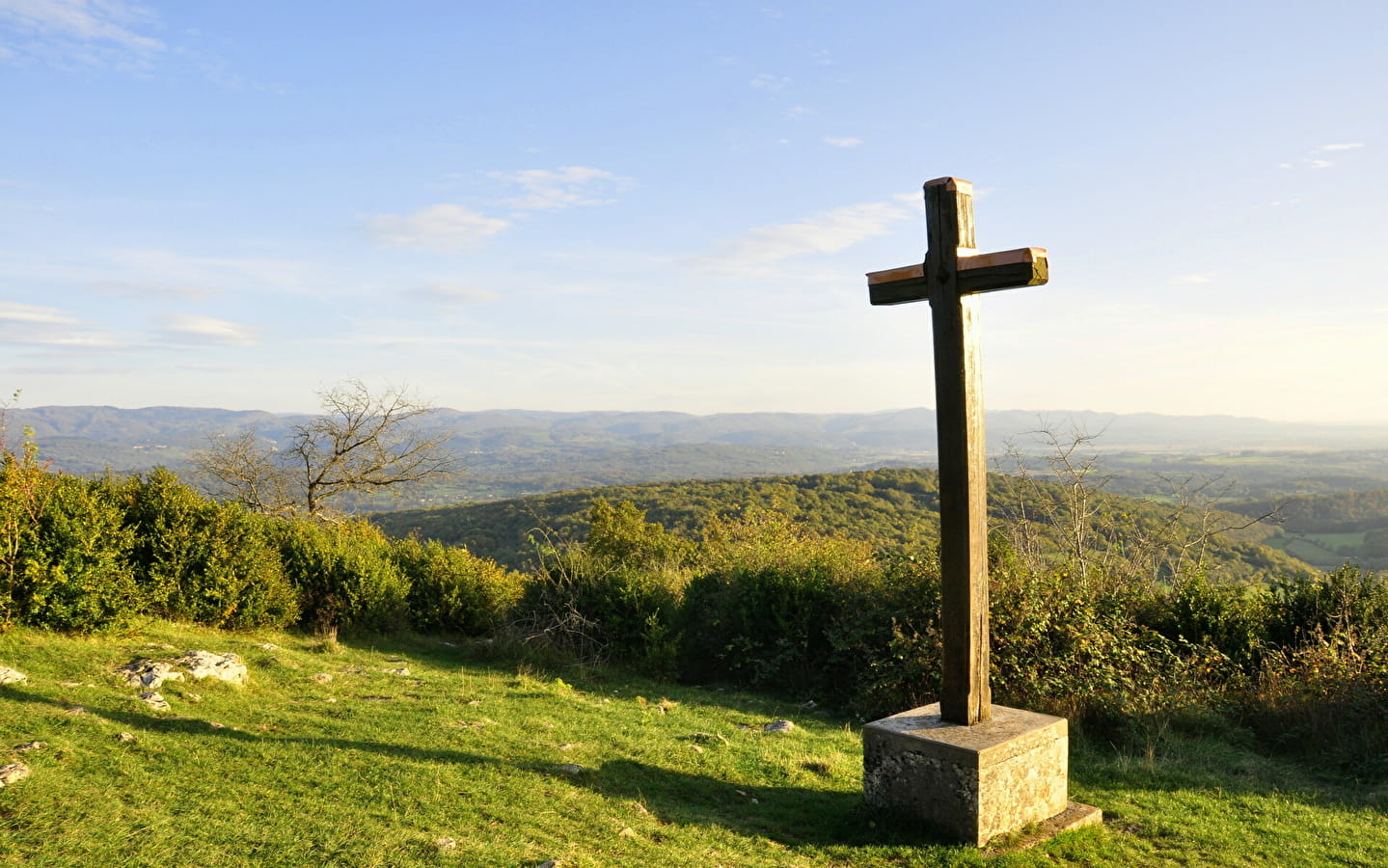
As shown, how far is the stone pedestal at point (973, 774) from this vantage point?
16.3 ft

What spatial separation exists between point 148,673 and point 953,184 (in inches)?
321

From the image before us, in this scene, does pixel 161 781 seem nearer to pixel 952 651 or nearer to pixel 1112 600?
pixel 952 651

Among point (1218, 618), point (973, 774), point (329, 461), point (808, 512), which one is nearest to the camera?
point (973, 774)

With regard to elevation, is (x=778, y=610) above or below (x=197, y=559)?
below

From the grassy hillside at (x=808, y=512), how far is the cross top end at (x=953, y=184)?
1108 cm

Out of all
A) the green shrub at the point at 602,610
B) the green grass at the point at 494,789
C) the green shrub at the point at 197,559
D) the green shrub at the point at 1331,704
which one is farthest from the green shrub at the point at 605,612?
the green shrub at the point at 1331,704

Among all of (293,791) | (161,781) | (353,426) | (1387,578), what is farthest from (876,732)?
Answer: (353,426)

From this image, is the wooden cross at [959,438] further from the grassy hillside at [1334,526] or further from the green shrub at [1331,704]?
the grassy hillside at [1334,526]

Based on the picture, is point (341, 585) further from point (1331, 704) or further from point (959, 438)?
Result: point (1331, 704)

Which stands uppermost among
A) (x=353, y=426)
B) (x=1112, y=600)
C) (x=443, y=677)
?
(x=353, y=426)

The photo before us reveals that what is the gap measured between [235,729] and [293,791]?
1681 mm

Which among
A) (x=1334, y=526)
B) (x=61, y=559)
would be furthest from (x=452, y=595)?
(x=1334, y=526)

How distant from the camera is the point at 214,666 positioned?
7.80 m

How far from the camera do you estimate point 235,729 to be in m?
6.28
